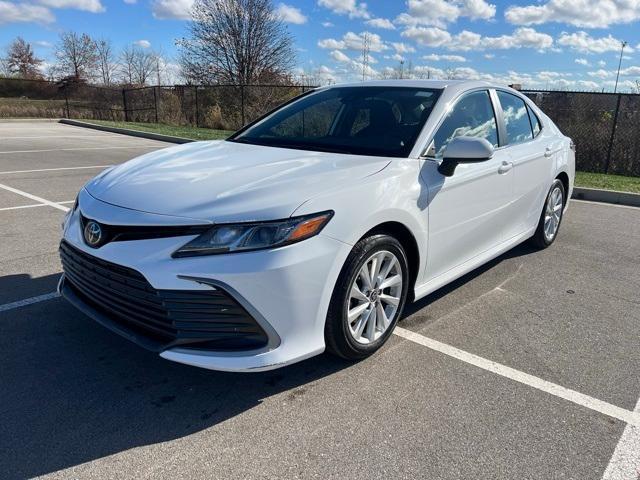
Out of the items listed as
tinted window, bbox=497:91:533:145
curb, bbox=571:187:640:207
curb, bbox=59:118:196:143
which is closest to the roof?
tinted window, bbox=497:91:533:145

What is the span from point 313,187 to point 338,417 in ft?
3.86

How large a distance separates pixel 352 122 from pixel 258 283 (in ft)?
6.12

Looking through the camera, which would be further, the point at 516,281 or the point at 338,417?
the point at 516,281

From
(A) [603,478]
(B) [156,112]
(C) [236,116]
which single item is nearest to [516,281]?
(A) [603,478]

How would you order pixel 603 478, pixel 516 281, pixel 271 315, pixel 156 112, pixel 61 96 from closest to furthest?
1. pixel 603 478
2. pixel 271 315
3. pixel 516 281
4. pixel 156 112
5. pixel 61 96

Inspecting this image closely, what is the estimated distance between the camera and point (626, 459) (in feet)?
7.68

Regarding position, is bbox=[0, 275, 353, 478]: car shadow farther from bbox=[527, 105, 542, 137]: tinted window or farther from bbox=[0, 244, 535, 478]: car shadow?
bbox=[527, 105, 542, 137]: tinted window

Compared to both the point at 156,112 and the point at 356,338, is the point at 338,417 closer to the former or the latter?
the point at 356,338

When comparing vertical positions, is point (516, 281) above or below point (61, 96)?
below

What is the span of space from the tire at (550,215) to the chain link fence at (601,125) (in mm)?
7186

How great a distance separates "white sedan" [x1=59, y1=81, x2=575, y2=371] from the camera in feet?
8.07

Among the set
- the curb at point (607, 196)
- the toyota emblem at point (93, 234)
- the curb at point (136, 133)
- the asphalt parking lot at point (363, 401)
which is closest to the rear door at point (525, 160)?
the asphalt parking lot at point (363, 401)

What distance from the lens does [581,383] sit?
296 cm

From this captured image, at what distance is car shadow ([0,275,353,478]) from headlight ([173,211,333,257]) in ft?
2.72
